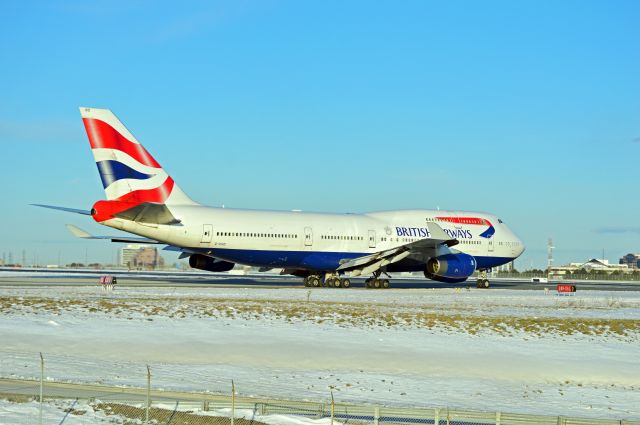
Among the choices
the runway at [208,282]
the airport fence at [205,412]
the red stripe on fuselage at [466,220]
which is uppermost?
the red stripe on fuselage at [466,220]

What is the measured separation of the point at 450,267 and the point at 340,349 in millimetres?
23533

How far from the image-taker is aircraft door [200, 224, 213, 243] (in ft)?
140

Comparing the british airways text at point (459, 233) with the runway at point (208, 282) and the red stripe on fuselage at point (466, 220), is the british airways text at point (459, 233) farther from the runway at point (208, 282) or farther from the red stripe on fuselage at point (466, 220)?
the runway at point (208, 282)

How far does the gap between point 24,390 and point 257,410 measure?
15.3 ft

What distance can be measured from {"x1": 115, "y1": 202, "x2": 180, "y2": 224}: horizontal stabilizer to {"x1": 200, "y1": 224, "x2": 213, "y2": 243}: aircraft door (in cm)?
145

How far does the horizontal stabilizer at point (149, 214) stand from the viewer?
4053 cm

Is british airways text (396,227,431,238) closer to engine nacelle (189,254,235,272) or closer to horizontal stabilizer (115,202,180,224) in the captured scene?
engine nacelle (189,254,235,272)

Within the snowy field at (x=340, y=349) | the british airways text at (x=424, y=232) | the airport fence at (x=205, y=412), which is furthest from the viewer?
the british airways text at (x=424, y=232)

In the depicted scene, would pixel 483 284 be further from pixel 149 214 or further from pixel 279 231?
pixel 149 214

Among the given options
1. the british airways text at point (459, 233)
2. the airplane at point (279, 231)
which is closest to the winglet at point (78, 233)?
the airplane at point (279, 231)

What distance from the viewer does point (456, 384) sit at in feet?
68.1

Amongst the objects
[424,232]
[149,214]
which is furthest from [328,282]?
[149,214]

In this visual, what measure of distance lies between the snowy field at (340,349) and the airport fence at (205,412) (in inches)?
91.1

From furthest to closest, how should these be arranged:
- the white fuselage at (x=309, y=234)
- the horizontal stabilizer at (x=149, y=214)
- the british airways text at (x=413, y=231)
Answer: the british airways text at (x=413, y=231)
the white fuselage at (x=309, y=234)
the horizontal stabilizer at (x=149, y=214)
